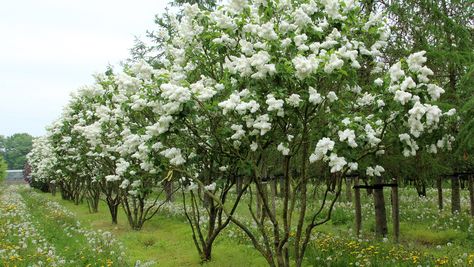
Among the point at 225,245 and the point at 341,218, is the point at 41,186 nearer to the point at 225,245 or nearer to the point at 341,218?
the point at 341,218

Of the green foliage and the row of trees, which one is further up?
the green foliage

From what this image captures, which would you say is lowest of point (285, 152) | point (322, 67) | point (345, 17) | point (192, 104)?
point (285, 152)

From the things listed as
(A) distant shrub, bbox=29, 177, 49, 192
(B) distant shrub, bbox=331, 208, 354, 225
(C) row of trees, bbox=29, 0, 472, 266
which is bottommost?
(B) distant shrub, bbox=331, 208, 354, 225

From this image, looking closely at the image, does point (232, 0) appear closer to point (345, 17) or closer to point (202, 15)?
point (202, 15)

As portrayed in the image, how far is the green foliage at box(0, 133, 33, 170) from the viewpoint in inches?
5704

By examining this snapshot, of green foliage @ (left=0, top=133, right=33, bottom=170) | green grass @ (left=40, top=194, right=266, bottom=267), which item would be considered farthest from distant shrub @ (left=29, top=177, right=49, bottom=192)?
green foliage @ (left=0, top=133, right=33, bottom=170)

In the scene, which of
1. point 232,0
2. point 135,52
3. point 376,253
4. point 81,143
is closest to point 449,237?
point 376,253

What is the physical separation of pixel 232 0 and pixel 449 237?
9678 millimetres

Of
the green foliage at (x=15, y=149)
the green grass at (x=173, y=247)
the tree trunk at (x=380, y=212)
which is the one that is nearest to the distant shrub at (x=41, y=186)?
the green grass at (x=173, y=247)

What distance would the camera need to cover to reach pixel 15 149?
149 meters

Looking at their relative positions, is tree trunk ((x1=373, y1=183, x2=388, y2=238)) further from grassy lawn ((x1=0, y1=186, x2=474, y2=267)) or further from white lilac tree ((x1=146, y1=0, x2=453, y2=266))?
white lilac tree ((x1=146, y1=0, x2=453, y2=266))

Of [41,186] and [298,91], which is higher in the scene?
[298,91]

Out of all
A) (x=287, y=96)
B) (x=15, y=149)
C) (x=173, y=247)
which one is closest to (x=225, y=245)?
(x=173, y=247)

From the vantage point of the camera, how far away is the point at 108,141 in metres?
15.1
